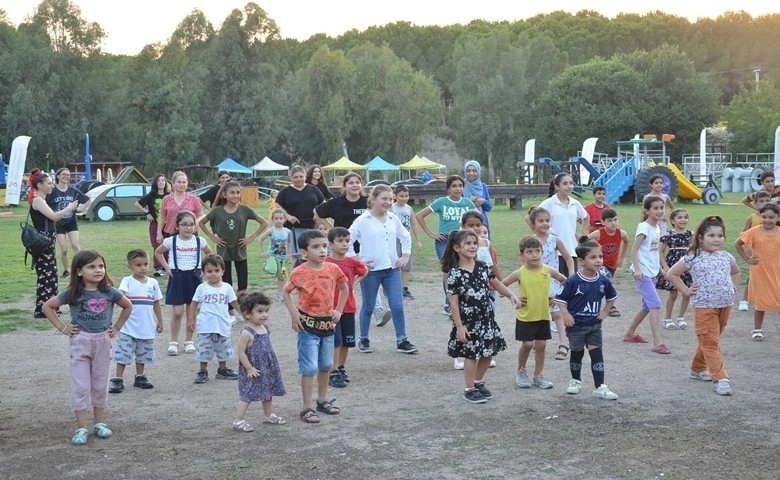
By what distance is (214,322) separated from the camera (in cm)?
827

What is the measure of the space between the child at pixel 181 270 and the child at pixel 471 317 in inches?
127

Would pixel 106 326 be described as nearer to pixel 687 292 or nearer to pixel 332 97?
pixel 687 292

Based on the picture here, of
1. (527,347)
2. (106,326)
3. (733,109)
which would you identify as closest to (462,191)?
(527,347)

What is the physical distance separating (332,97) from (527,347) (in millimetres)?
66154

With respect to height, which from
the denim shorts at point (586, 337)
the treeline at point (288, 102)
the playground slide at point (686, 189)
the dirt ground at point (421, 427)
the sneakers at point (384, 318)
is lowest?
the dirt ground at point (421, 427)

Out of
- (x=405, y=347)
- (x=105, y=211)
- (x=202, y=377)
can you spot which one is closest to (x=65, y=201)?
(x=202, y=377)

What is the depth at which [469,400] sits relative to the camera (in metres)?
7.19

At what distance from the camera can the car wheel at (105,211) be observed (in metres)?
32.5

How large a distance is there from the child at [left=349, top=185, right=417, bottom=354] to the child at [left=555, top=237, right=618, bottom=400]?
2.01m

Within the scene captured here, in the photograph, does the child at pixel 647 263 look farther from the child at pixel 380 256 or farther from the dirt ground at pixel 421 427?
the child at pixel 380 256

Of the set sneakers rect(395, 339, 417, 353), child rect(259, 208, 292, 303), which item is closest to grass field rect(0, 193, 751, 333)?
child rect(259, 208, 292, 303)

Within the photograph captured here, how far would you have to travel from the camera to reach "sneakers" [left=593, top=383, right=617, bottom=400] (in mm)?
7180

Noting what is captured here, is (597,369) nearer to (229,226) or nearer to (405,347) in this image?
(405,347)

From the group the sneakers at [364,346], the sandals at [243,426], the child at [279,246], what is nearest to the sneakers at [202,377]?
the sandals at [243,426]
